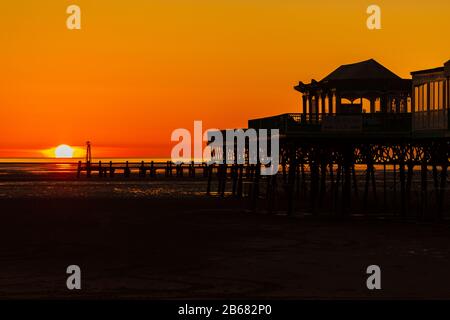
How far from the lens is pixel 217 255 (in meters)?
30.1

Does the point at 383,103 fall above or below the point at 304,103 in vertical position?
→ below

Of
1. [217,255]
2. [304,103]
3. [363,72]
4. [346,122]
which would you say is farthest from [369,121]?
[217,255]

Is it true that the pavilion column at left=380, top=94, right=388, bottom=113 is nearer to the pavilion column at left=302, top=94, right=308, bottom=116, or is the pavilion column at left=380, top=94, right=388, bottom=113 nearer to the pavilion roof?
the pavilion roof

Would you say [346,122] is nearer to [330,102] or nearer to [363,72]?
[330,102]

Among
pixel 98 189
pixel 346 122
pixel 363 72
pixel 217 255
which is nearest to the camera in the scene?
pixel 217 255

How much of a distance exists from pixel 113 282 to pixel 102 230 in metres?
15.0

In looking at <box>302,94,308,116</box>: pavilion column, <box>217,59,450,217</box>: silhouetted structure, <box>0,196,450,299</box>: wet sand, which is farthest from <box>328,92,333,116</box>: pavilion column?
<box>0,196,450,299</box>: wet sand

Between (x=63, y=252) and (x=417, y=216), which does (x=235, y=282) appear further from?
(x=417, y=216)

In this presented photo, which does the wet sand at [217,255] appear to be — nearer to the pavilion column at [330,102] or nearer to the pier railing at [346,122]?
the pier railing at [346,122]

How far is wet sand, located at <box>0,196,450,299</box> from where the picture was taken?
2317cm

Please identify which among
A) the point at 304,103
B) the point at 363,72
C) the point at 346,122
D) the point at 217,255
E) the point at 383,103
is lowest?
the point at 217,255

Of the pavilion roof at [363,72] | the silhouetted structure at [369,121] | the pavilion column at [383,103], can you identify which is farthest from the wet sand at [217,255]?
the pavilion roof at [363,72]

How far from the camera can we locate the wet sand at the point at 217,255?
76.0 feet

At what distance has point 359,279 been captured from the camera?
80.6 feet
